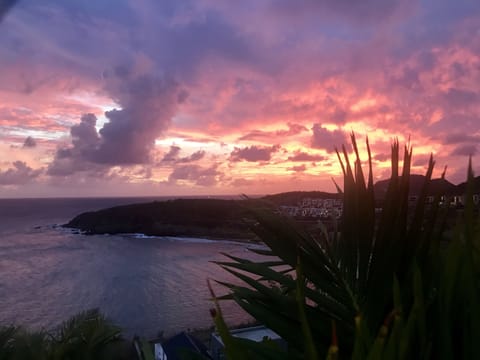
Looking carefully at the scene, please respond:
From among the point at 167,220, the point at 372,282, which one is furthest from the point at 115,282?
the point at 167,220

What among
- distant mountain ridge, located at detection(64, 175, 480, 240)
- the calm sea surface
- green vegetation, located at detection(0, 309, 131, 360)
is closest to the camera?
green vegetation, located at detection(0, 309, 131, 360)

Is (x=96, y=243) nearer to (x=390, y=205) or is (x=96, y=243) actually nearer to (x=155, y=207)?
(x=155, y=207)

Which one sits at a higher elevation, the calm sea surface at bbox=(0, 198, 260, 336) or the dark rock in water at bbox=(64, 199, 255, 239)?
the dark rock in water at bbox=(64, 199, 255, 239)

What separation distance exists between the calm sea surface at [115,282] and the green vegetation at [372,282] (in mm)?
17652

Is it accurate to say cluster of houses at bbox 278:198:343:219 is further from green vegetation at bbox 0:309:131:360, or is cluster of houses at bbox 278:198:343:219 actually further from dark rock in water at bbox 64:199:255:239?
dark rock in water at bbox 64:199:255:239

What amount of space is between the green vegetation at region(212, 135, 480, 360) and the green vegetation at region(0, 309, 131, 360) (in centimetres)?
382

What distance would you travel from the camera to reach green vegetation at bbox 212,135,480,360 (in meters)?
0.58

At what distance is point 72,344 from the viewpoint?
4.28 meters

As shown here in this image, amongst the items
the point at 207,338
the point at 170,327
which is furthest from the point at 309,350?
the point at 170,327

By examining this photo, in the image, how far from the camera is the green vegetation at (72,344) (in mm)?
4125

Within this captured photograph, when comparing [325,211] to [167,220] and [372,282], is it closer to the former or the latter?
[372,282]

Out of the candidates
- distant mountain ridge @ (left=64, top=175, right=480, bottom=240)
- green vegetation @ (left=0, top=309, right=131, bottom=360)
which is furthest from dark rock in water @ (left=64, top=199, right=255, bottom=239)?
green vegetation @ (left=0, top=309, right=131, bottom=360)

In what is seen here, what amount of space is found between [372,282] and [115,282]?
36.0m

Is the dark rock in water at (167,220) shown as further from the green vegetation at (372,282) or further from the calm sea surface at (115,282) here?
the green vegetation at (372,282)
